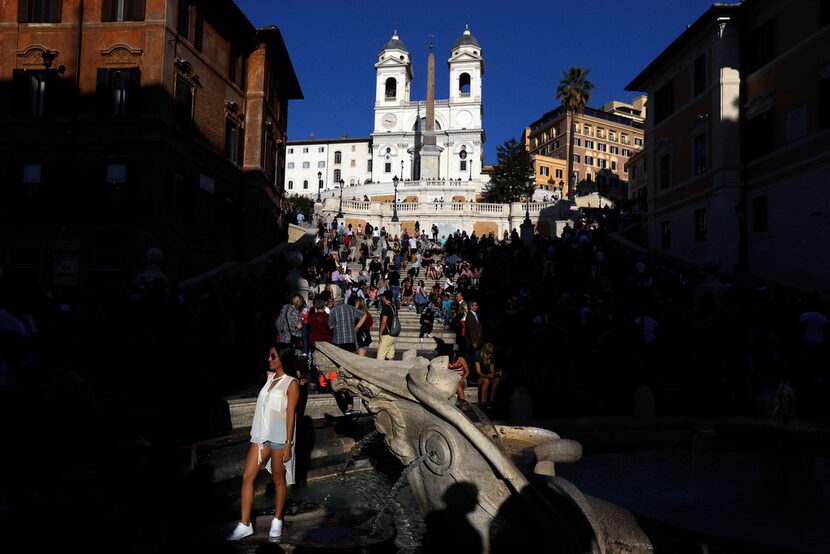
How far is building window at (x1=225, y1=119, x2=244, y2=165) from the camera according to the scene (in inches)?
1033

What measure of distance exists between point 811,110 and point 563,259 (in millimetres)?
9075

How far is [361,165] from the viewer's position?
3942 inches

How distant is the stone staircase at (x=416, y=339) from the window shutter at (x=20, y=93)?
15.1m

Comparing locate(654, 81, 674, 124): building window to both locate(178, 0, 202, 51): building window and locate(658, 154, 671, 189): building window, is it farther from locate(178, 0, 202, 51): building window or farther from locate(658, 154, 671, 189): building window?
locate(178, 0, 202, 51): building window

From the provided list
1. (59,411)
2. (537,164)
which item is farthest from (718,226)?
(537,164)

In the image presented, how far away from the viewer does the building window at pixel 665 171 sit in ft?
90.0

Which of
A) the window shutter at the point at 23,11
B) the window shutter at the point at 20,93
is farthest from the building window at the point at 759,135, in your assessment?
the window shutter at the point at 23,11

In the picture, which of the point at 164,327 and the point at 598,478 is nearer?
the point at 598,478

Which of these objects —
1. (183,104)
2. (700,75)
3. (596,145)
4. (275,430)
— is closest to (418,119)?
(596,145)

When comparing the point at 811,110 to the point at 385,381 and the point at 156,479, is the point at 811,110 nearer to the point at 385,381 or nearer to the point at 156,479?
the point at 385,381

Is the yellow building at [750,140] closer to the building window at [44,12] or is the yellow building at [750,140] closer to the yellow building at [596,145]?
the building window at [44,12]

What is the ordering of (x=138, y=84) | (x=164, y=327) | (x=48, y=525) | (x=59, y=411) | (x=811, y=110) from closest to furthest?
1. (x=48, y=525)
2. (x=59, y=411)
3. (x=164, y=327)
4. (x=811, y=110)
5. (x=138, y=84)

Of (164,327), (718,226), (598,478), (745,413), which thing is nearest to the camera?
(598,478)

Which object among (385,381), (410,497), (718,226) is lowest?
(410,497)
